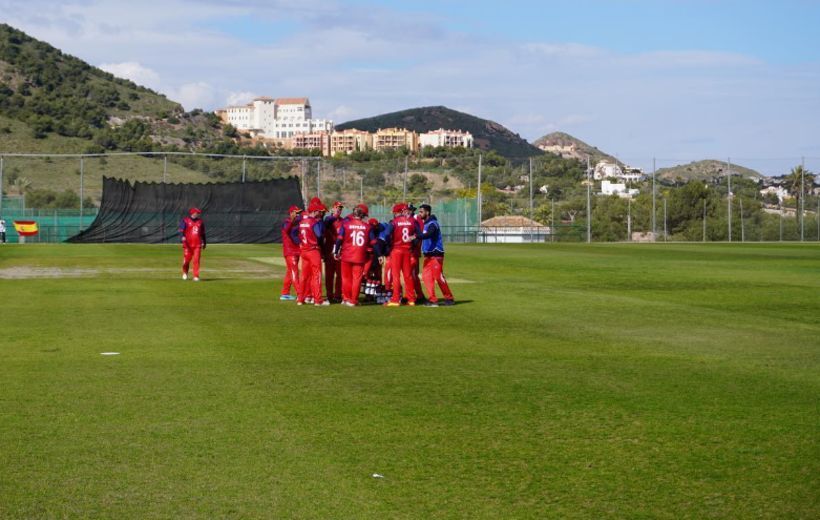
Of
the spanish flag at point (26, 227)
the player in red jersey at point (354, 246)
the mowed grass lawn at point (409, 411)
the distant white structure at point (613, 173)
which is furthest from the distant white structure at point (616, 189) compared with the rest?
the mowed grass lawn at point (409, 411)

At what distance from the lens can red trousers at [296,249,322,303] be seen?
796 inches

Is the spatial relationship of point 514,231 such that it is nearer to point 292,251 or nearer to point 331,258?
point 292,251

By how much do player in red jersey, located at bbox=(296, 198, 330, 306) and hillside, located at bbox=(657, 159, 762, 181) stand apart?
54.9 meters

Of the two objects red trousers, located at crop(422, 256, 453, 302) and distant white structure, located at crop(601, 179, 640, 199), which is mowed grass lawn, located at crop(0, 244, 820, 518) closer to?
red trousers, located at crop(422, 256, 453, 302)

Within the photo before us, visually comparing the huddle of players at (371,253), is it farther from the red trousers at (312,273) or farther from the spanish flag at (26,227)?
the spanish flag at (26,227)

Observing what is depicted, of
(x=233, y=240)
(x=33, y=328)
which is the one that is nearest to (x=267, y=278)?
(x=33, y=328)

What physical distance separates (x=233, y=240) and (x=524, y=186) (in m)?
23.7

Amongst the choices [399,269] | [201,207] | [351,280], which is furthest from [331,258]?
[201,207]

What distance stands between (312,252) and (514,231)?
49.7 metres

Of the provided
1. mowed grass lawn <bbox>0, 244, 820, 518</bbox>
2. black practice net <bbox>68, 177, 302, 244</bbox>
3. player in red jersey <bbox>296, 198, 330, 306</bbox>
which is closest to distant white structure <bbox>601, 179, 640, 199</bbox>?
black practice net <bbox>68, 177, 302, 244</bbox>

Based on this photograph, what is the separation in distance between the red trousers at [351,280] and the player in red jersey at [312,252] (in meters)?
0.41

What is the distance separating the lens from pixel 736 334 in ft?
51.8

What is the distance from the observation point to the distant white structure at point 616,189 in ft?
258

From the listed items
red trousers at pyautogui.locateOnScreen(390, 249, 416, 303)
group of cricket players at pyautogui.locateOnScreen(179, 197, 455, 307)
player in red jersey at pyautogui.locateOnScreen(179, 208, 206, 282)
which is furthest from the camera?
player in red jersey at pyautogui.locateOnScreen(179, 208, 206, 282)
